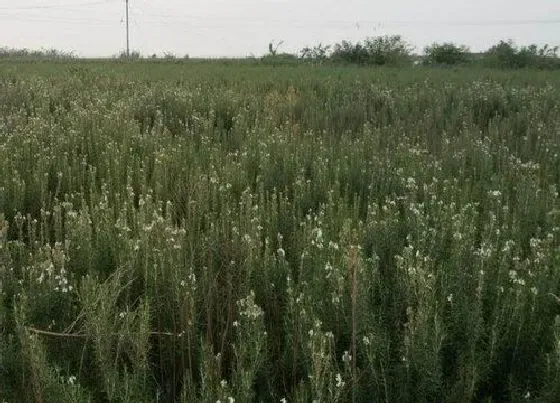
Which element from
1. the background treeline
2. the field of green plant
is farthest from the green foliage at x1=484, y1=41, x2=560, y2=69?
the field of green plant

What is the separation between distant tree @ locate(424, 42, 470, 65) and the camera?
32925mm

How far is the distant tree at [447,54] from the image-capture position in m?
32.9

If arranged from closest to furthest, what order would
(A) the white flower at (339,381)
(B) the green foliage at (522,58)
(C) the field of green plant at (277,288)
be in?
(A) the white flower at (339,381), (C) the field of green plant at (277,288), (B) the green foliage at (522,58)

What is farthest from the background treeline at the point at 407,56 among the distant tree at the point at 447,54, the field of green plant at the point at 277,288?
the field of green plant at the point at 277,288

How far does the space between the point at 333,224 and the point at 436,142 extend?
399 cm

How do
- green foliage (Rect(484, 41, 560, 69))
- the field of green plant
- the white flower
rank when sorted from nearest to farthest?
the white flower < the field of green plant < green foliage (Rect(484, 41, 560, 69))

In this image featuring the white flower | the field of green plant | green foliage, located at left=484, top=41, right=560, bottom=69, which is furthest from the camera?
green foliage, located at left=484, top=41, right=560, bottom=69

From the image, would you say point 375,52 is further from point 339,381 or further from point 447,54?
point 339,381

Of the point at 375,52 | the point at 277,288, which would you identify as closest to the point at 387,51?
the point at 375,52

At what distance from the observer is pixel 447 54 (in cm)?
3319

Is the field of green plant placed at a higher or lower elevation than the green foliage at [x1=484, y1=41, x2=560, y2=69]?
lower

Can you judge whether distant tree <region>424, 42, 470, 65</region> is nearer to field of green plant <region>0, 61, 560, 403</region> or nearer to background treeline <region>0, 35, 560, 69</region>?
background treeline <region>0, 35, 560, 69</region>

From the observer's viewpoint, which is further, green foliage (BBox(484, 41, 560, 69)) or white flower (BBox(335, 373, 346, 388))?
green foliage (BBox(484, 41, 560, 69))

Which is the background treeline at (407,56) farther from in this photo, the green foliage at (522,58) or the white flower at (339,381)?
the white flower at (339,381)
